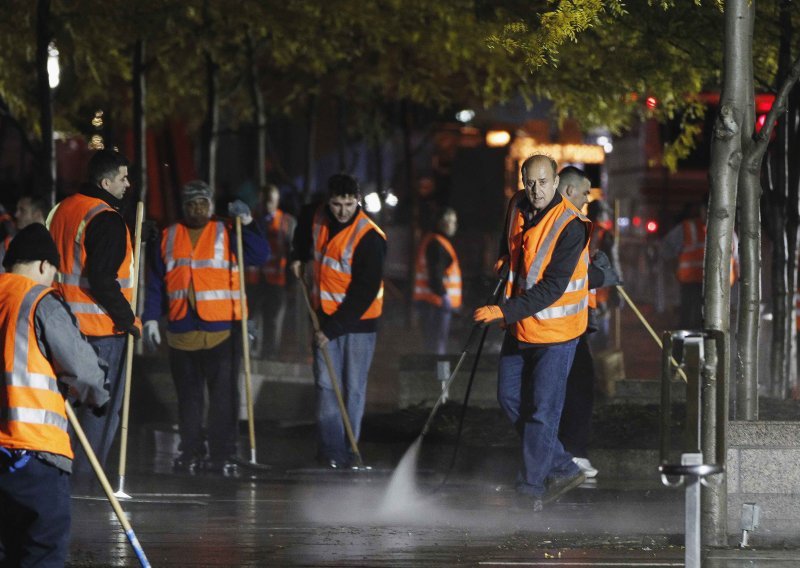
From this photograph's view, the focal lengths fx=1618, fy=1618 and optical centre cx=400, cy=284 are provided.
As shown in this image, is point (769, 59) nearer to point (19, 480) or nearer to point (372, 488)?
point (372, 488)

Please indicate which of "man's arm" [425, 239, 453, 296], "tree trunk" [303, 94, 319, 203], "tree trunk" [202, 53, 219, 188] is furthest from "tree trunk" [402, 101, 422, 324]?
"man's arm" [425, 239, 453, 296]

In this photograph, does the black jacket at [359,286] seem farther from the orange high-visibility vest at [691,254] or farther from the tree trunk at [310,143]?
the tree trunk at [310,143]

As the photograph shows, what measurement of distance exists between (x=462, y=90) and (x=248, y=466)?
44.6 ft

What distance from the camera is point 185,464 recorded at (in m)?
11.5

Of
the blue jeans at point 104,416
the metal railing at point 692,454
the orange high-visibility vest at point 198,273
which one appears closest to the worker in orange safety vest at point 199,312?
the orange high-visibility vest at point 198,273

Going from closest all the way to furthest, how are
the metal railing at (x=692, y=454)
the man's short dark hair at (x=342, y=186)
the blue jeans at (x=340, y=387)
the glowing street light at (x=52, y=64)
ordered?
the metal railing at (x=692, y=454) < the man's short dark hair at (x=342, y=186) < the blue jeans at (x=340, y=387) < the glowing street light at (x=52, y=64)

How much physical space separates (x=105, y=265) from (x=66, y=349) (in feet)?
11.5

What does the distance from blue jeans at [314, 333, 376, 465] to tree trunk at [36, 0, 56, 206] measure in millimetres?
4301

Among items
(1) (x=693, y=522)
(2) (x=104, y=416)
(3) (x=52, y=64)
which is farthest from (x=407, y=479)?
(3) (x=52, y=64)

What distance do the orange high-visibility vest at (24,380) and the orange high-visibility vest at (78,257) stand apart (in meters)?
3.48

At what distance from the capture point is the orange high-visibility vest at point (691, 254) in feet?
55.8

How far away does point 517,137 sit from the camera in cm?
2952

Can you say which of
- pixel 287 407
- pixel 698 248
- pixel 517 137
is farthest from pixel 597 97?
pixel 517 137

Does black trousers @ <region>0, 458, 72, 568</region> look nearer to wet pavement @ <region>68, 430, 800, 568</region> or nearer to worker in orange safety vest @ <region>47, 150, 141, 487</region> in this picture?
wet pavement @ <region>68, 430, 800, 568</region>
